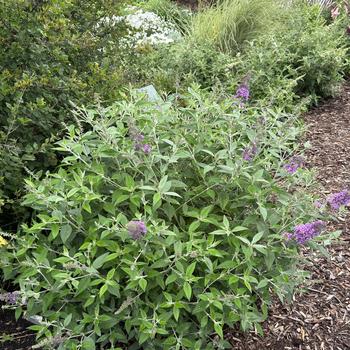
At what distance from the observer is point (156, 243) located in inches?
87.0

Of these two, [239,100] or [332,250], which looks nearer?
[239,100]

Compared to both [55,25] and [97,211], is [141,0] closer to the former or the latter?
[55,25]

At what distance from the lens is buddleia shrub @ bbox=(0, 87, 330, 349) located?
2.20m

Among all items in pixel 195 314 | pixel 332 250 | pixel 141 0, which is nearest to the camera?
pixel 195 314

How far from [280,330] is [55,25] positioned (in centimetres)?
209

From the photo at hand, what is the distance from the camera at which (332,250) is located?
11.0 feet

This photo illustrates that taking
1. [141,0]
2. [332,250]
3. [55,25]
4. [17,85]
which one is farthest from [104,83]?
[141,0]

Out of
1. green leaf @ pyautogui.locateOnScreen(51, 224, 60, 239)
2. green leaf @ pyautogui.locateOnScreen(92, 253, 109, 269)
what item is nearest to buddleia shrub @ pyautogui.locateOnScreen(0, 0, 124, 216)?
green leaf @ pyautogui.locateOnScreen(51, 224, 60, 239)

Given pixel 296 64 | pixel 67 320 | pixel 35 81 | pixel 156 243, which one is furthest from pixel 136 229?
pixel 296 64

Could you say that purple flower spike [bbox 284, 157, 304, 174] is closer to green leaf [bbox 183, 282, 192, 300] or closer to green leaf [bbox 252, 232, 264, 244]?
green leaf [bbox 252, 232, 264, 244]

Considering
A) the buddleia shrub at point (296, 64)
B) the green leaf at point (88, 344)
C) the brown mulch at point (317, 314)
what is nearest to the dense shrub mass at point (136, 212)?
the green leaf at point (88, 344)

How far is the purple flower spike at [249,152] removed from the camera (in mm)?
2352

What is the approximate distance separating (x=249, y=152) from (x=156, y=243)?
586mm

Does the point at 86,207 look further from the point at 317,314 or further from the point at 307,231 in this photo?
the point at 317,314
